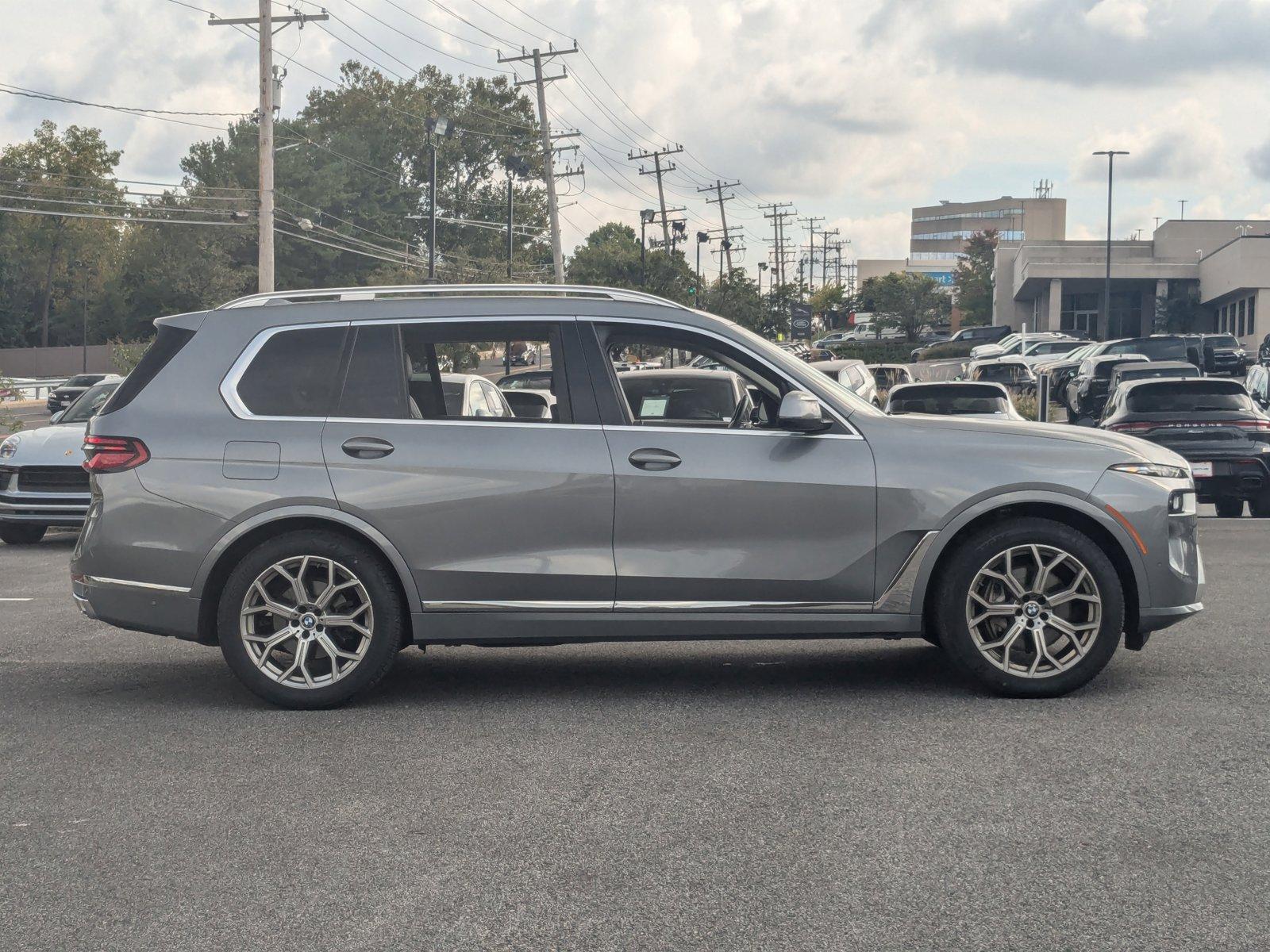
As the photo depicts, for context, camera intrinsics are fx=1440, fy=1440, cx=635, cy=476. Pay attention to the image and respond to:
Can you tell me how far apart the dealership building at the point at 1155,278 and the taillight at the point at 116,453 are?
70422 mm

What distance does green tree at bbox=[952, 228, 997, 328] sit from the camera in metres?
115

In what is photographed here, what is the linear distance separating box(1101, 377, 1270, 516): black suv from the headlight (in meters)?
7.75

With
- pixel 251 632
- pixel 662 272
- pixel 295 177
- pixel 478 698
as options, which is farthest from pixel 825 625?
pixel 295 177

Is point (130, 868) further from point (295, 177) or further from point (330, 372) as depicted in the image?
point (295, 177)

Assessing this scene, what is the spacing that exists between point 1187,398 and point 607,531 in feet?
33.6

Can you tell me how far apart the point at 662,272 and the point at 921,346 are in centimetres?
2013

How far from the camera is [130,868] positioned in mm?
4320

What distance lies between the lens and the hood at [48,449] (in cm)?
1405

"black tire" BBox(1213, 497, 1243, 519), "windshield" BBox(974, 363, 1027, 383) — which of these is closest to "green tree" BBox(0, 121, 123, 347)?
"windshield" BBox(974, 363, 1027, 383)

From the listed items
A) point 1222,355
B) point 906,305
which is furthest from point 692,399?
point 906,305

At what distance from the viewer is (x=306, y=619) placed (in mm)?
6375

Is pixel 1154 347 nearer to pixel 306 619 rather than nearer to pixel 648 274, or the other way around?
pixel 648 274

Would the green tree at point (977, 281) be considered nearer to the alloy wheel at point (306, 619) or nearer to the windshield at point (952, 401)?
the windshield at point (952, 401)

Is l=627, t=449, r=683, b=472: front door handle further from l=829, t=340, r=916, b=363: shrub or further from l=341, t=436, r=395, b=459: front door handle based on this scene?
l=829, t=340, r=916, b=363: shrub
